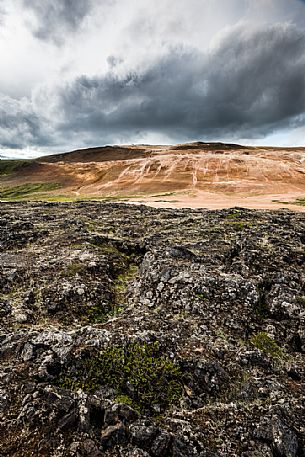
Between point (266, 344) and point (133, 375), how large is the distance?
13.1ft

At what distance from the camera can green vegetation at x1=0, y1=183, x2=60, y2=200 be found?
11469 cm

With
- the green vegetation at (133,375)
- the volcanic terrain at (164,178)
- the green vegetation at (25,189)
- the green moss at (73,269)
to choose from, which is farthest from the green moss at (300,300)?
the green vegetation at (25,189)

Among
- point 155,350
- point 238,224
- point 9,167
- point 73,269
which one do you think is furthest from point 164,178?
point 9,167

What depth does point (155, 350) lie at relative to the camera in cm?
777

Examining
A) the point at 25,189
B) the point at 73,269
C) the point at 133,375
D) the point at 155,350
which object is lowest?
the point at 133,375

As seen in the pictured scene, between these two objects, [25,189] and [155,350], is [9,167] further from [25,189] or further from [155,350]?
[155,350]

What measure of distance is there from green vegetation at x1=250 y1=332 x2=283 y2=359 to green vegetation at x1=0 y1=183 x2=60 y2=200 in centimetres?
11556

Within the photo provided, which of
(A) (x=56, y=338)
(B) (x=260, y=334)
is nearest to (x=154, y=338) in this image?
(A) (x=56, y=338)

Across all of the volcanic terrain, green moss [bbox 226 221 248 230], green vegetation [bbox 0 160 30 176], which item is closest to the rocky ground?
green moss [bbox 226 221 248 230]

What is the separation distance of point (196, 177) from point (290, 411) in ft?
334

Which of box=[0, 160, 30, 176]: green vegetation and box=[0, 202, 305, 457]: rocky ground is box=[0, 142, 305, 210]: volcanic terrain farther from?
box=[0, 202, 305, 457]: rocky ground

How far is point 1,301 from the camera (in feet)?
32.6

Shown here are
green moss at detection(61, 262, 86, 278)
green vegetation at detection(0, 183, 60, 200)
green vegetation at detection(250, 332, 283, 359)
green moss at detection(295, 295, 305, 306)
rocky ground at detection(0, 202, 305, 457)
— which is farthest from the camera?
green vegetation at detection(0, 183, 60, 200)

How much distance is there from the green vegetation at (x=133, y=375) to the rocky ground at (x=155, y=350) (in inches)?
1.0
